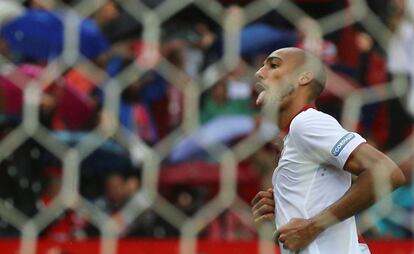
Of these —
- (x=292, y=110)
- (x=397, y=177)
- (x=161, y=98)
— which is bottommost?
(x=397, y=177)

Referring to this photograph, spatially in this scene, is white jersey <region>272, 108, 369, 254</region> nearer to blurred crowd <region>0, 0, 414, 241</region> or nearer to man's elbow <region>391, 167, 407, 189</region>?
man's elbow <region>391, 167, 407, 189</region>

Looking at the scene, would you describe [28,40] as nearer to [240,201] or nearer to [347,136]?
[240,201]

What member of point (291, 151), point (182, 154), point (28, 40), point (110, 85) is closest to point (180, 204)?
point (182, 154)

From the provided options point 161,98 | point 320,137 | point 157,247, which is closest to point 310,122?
point 320,137

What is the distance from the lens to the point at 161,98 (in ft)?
6.84

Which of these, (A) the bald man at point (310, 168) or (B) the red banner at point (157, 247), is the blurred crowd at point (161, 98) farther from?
(A) the bald man at point (310, 168)

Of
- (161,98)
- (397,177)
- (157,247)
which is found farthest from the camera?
(161,98)

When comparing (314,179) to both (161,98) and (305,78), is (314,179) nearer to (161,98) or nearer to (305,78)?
(305,78)

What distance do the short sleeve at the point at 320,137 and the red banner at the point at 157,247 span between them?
651mm

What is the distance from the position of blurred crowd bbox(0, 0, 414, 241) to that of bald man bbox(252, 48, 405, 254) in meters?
0.59

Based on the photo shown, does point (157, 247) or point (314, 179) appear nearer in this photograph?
point (314, 179)

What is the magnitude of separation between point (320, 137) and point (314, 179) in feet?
0.16

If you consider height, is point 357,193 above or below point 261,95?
below

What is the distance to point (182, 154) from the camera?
1.99 metres
